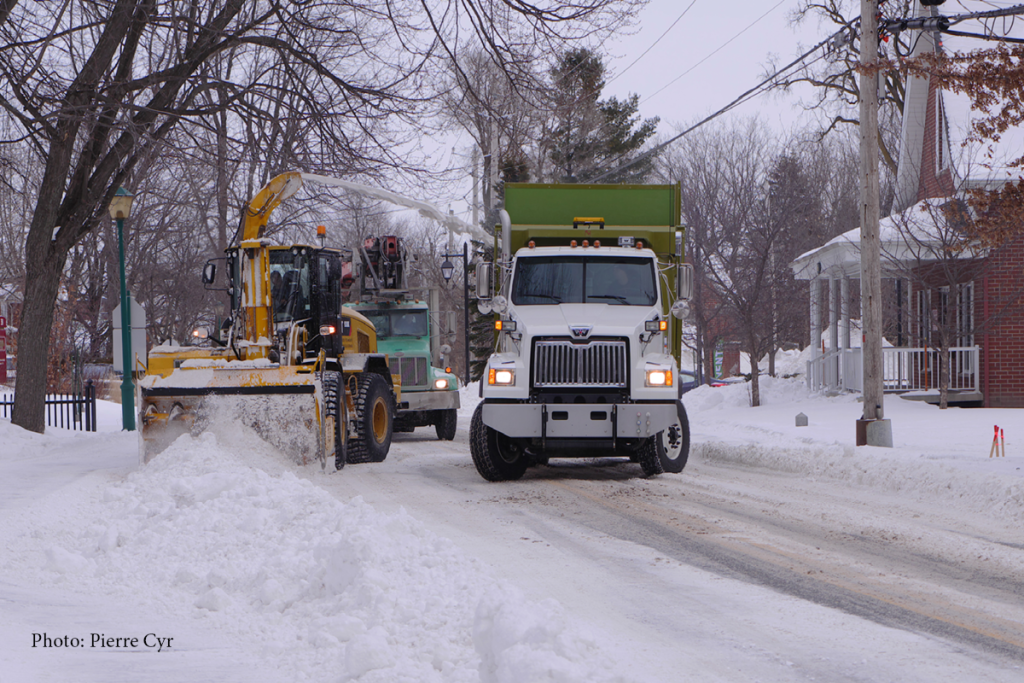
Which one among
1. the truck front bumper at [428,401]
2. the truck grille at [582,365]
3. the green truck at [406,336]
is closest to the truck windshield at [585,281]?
the truck grille at [582,365]

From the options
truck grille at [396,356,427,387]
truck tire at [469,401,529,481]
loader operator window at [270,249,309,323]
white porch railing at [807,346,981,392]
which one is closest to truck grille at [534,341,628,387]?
truck tire at [469,401,529,481]

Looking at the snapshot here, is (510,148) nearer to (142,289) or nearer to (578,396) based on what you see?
(578,396)

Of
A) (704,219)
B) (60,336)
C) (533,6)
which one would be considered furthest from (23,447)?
(704,219)

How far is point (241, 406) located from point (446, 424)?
814 centimetres

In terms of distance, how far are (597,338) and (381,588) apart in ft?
21.6

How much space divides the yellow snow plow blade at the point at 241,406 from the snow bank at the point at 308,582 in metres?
2.72

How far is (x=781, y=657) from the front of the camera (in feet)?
16.3

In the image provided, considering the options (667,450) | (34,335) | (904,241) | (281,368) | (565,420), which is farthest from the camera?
(904,241)

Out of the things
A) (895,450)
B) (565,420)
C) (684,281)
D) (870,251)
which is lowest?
(895,450)

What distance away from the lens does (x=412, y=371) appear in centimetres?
1883

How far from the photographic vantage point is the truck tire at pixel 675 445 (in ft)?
40.8

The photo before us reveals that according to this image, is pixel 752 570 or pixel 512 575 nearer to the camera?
pixel 512 575

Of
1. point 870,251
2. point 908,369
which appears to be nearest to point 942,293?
point 908,369

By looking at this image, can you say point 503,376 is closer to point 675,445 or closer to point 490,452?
point 490,452
